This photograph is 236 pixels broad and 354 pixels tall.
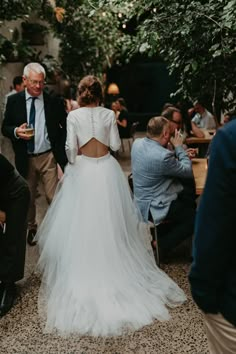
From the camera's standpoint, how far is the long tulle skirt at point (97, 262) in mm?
3139

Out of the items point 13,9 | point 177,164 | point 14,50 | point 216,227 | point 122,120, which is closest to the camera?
point 216,227

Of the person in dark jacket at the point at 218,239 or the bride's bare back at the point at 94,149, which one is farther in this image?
the bride's bare back at the point at 94,149

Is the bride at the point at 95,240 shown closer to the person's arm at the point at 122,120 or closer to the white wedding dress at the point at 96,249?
the white wedding dress at the point at 96,249

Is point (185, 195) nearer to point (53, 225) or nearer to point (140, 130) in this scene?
point (53, 225)

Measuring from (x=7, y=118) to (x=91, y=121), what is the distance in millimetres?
1172

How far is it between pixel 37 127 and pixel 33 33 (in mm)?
3766

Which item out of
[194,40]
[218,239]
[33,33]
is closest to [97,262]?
[194,40]

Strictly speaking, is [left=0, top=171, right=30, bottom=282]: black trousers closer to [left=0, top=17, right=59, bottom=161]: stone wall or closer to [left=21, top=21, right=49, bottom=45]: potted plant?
[left=0, top=17, right=59, bottom=161]: stone wall

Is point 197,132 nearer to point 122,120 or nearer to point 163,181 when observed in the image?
point 163,181

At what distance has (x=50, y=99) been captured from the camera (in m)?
4.47

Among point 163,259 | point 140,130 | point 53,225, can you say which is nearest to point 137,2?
point 53,225

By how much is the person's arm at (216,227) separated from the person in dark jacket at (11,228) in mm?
2211

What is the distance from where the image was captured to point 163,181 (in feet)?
13.0

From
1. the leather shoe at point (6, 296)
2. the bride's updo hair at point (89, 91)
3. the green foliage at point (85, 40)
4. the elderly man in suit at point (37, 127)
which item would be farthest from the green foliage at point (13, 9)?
the green foliage at point (85, 40)
